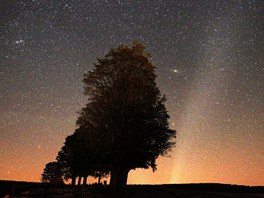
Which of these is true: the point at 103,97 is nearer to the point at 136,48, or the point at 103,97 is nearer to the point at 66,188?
the point at 136,48

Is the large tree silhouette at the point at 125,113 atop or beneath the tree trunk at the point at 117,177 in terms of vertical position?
atop

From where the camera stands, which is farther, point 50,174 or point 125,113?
point 50,174

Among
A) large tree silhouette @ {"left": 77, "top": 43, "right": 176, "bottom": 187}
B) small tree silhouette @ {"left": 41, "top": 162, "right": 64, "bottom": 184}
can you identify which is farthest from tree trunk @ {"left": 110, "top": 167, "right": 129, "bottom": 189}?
small tree silhouette @ {"left": 41, "top": 162, "right": 64, "bottom": 184}

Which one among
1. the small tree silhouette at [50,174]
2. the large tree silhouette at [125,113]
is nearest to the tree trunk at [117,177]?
the large tree silhouette at [125,113]

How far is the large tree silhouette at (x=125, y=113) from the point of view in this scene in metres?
33.7

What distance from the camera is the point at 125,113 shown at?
3391 centimetres

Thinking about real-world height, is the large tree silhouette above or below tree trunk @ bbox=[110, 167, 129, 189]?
above

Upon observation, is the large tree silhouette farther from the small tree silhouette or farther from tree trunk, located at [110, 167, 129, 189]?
the small tree silhouette

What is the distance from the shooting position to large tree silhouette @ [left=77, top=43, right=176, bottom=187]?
3372 centimetres

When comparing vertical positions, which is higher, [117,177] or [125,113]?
[125,113]

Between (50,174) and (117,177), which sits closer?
(117,177)

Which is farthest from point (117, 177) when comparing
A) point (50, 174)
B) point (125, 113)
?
point (50, 174)

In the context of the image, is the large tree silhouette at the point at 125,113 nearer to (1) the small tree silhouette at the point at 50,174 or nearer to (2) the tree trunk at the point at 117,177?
(2) the tree trunk at the point at 117,177

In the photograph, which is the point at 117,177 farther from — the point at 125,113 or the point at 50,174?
the point at 50,174
